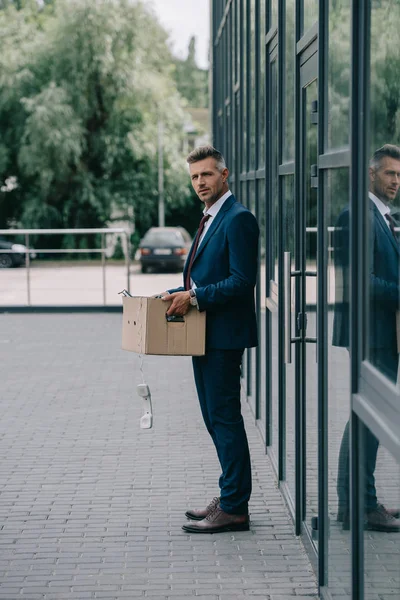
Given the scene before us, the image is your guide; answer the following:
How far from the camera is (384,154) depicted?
119 inches

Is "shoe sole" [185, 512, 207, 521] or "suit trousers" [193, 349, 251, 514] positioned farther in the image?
"shoe sole" [185, 512, 207, 521]

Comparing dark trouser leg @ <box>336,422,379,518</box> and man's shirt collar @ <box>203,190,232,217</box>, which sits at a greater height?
man's shirt collar @ <box>203,190,232,217</box>

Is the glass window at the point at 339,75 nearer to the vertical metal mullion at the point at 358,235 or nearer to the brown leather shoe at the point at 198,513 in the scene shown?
the vertical metal mullion at the point at 358,235

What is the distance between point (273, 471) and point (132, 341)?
1.95 m

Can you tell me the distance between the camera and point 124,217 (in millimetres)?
43250

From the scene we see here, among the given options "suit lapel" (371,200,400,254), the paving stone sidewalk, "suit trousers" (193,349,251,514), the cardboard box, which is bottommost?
the paving stone sidewalk

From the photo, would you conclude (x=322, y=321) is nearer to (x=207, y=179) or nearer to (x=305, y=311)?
(x=305, y=311)

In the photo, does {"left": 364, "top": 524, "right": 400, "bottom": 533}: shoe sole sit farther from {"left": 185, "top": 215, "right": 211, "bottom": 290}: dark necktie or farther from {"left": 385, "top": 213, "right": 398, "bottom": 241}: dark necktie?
{"left": 185, "top": 215, "right": 211, "bottom": 290}: dark necktie

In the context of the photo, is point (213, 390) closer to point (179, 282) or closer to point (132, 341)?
point (132, 341)

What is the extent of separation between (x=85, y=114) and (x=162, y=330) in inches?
1391

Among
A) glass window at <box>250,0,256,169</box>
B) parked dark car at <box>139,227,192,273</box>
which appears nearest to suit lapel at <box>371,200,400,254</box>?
glass window at <box>250,0,256,169</box>

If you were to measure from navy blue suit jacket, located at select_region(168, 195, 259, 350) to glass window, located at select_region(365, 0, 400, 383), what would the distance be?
198 centimetres

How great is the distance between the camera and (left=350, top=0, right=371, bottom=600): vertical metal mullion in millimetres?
3314

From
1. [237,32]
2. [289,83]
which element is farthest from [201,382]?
[237,32]
